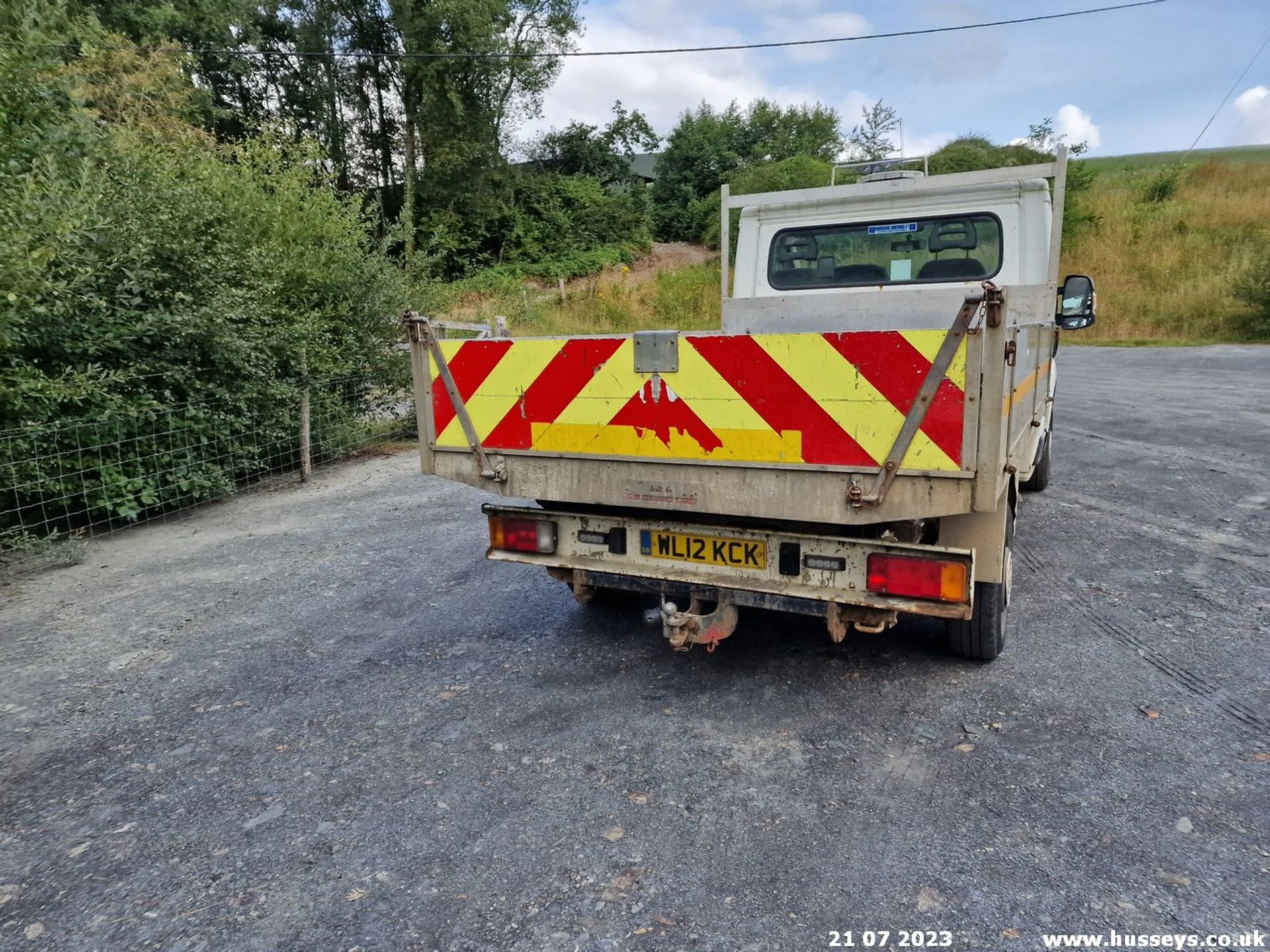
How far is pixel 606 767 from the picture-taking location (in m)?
2.78

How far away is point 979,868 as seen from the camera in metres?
2.20

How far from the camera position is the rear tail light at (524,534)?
3539 mm

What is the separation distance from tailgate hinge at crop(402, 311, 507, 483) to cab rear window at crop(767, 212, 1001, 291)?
311cm

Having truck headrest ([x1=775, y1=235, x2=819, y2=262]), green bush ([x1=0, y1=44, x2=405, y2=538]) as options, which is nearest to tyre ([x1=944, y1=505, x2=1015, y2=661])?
truck headrest ([x1=775, y1=235, x2=819, y2=262])

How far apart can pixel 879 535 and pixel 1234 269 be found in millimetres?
25151

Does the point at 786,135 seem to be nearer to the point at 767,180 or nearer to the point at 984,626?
the point at 767,180

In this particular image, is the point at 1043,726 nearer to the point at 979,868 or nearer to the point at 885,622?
the point at 885,622

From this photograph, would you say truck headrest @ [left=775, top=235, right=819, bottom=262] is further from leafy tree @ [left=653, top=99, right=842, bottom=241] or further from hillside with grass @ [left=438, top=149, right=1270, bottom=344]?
leafy tree @ [left=653, top=99, right=842, bottom=241]

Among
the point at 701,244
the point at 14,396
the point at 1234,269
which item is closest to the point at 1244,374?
the point at 1234,269

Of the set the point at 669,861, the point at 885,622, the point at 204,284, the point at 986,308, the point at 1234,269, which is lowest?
the point at 669,861

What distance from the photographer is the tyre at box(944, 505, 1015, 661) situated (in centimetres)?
328

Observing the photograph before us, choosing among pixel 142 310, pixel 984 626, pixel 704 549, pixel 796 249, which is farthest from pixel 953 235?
pixel 142 310

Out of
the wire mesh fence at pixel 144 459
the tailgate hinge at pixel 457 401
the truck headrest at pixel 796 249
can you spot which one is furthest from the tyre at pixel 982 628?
the wire mesh fence at pixel 144 459

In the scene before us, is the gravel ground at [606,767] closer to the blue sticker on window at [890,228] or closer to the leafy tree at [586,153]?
the blue sticker on window at [890,228]
